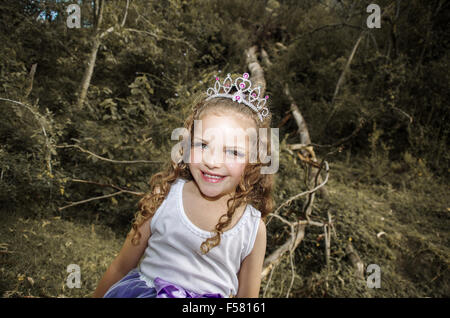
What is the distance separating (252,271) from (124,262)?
64 cm

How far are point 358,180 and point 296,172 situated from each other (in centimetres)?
96

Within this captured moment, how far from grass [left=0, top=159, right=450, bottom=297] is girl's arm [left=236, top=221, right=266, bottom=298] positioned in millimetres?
1276

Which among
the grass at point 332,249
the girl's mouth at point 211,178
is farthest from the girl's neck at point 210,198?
the grass at point 332,249

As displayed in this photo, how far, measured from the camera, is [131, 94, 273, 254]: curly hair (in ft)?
4.70

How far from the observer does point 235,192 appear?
1.57 meters

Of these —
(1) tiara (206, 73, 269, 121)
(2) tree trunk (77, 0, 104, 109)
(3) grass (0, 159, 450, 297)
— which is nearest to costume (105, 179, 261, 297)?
(1) tiara (206, 73, 269, 121)

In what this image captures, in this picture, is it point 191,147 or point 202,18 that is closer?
point 191,147

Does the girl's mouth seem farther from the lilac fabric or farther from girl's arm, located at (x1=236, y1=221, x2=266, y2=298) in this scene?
the lilac fabric

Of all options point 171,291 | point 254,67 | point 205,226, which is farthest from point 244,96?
point 254,67

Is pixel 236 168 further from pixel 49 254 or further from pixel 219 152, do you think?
pixel 49 254

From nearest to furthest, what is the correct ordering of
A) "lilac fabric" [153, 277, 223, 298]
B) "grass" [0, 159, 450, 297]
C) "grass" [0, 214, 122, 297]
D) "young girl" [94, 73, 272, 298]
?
1. "lilac fabric" [153, 277, 223, 298]
2. "young girl" [94, 73, 272, 298]
3. "grass" [0, 214, 122, 297]
4. "grass" [0, 159, 450, 297]
